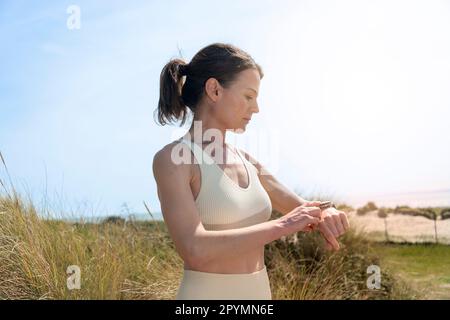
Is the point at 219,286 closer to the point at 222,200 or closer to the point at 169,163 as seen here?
the point at 222,200

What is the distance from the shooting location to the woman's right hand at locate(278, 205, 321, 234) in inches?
71.0

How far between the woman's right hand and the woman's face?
1.40ft

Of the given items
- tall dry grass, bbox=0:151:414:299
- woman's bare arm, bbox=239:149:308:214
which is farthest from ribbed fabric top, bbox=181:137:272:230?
tall dry grass, bbox=0:151:414:299

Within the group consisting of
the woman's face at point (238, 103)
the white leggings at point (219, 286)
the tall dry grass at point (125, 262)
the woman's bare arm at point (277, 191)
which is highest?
the woman's face at point (238, 103)

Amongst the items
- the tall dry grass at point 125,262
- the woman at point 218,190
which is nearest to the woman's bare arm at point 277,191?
the woman at point 218,190

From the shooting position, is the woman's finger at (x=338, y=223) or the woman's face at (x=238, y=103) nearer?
the woman's finger at (x=338, y=223)

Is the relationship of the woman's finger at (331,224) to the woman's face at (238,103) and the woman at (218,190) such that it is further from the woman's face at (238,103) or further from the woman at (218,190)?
the woman's face at (238,103)

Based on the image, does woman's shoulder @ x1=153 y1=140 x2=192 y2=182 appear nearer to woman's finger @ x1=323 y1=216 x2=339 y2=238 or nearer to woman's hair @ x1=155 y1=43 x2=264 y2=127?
woman's hair @ x1=155 y1=43 x2=264 y2=127

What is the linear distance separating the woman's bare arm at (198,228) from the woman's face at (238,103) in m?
0.32

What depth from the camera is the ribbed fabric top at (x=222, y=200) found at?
1.94 meters

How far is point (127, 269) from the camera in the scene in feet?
14.8

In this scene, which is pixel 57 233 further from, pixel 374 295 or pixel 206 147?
pixel 374 295
